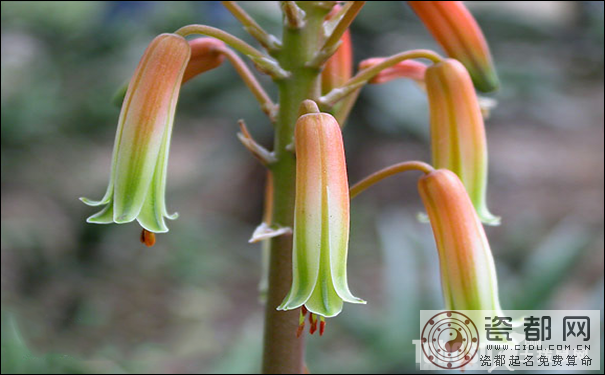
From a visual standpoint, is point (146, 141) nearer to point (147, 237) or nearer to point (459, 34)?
point (147, 237)

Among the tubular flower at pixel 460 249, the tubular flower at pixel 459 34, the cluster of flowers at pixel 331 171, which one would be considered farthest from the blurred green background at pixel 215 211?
the tubular flower at pixel 459 34

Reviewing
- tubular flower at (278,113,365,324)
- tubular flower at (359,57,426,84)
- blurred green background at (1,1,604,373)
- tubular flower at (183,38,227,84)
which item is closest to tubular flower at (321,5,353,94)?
tubular flower at (359,57,426,84)

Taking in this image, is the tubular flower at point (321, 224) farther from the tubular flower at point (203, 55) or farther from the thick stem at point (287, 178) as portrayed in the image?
the tubular flower at point (203, 55)

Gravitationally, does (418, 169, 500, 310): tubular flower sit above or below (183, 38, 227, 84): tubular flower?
below

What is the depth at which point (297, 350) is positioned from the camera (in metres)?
1.00

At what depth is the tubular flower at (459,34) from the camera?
1.02 m

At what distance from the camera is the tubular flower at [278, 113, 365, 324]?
811 mm

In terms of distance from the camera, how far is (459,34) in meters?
1.02

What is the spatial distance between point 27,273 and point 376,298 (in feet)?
6.07

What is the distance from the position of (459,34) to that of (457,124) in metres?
0.15

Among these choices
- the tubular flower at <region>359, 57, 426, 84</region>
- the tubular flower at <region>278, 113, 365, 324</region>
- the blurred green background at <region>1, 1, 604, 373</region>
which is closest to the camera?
the tubular flower at <region>278, 113, 365, 324</region>

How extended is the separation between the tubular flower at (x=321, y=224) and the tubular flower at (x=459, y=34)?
1.03ft

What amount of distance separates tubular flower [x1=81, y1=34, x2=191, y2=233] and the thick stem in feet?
0.51

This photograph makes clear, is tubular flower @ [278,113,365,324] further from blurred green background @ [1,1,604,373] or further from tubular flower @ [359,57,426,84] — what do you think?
blurred green background @ [1,1,604,373]
